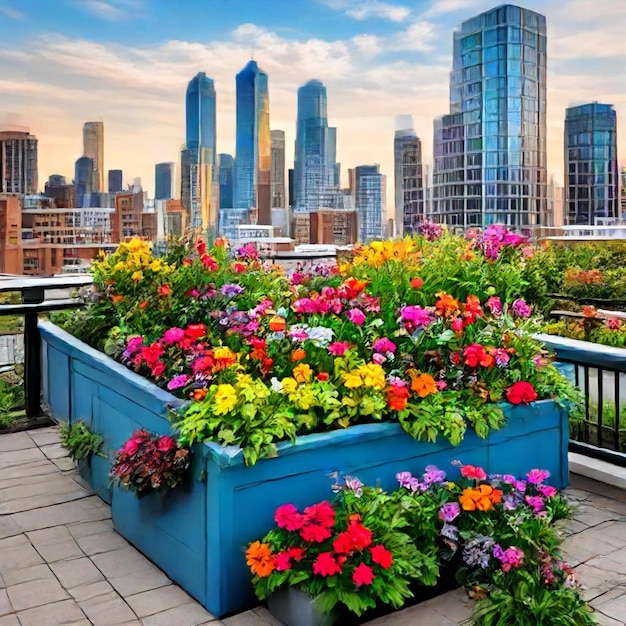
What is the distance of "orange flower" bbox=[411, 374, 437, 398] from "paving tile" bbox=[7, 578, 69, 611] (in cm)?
126

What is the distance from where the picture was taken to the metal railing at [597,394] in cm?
317

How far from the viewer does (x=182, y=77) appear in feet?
33.2

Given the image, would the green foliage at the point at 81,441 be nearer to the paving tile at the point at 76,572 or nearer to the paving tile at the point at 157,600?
the paving tile at the point at 76,572

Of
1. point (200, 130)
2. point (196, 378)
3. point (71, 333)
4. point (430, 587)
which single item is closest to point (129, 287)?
point (71, 333)

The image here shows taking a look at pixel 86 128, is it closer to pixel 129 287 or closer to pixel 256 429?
pixel 129 287

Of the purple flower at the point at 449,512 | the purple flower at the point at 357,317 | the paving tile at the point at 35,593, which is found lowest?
the paving tile at the point at 35,593

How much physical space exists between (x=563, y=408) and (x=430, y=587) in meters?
0.95

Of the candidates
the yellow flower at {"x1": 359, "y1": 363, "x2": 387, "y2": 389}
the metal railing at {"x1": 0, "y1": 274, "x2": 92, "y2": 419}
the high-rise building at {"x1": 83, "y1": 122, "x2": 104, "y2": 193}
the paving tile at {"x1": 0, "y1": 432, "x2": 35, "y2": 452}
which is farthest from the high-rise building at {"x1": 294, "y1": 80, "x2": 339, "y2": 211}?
the yellow flower at {"x1": 359, "y1": 363, "x2": 387, "y2": 389}

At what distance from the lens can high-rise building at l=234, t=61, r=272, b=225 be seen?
904 centimetres

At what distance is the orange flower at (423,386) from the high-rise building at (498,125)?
6.22 metres

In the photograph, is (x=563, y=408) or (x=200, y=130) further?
(x=200, y=130)

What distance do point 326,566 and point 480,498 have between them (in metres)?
0.58

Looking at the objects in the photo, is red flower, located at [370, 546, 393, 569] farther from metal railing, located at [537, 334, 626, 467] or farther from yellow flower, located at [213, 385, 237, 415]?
metal railing, located at [537, 334, 626, 467]

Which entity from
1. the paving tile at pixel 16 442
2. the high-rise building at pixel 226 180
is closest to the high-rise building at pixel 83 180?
the high-rise building at pixel 226 180
